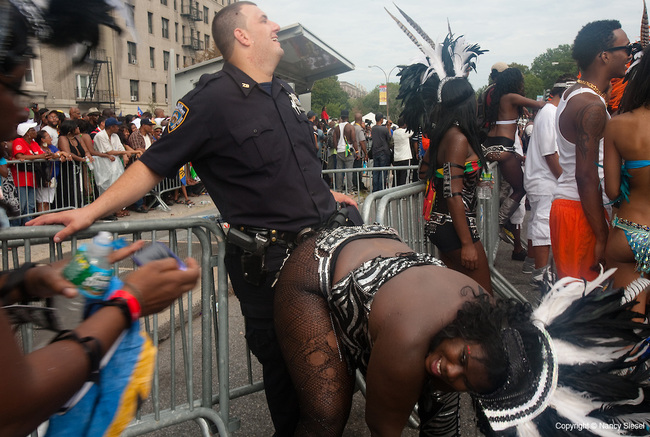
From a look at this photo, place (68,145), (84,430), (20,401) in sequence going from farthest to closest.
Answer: (68,145) → (84,430) → (20,401)

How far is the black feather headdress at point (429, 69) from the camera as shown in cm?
410

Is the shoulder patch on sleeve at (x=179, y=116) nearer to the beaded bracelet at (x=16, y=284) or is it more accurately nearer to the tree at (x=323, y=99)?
the beaded bracelet at (x=16, y=284)

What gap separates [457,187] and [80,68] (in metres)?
2.92

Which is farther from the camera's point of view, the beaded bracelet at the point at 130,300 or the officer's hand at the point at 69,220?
the officer's hand at the point at 69,220

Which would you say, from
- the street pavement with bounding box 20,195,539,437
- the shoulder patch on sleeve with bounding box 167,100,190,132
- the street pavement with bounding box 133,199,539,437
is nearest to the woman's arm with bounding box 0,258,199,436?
the shoulder patch on sleeve with bounding box 167,100,190,132

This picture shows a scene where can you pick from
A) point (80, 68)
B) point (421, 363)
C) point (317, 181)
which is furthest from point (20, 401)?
point (317, 181)

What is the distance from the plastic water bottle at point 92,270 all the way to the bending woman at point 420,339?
0.92 metres

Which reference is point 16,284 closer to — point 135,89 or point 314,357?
point 314,357

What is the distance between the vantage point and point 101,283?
4.09 ft

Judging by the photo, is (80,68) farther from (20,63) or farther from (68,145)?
(68,145)

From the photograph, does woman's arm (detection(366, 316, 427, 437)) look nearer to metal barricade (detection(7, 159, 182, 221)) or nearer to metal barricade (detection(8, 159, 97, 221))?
metal barricade (detection(7, 159, 182, 221))

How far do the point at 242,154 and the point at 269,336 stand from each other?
0.92 metres

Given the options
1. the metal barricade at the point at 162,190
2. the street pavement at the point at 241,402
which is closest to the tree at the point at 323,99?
the metal barricade at the point at 162,190

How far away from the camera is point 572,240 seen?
11.9 feet
